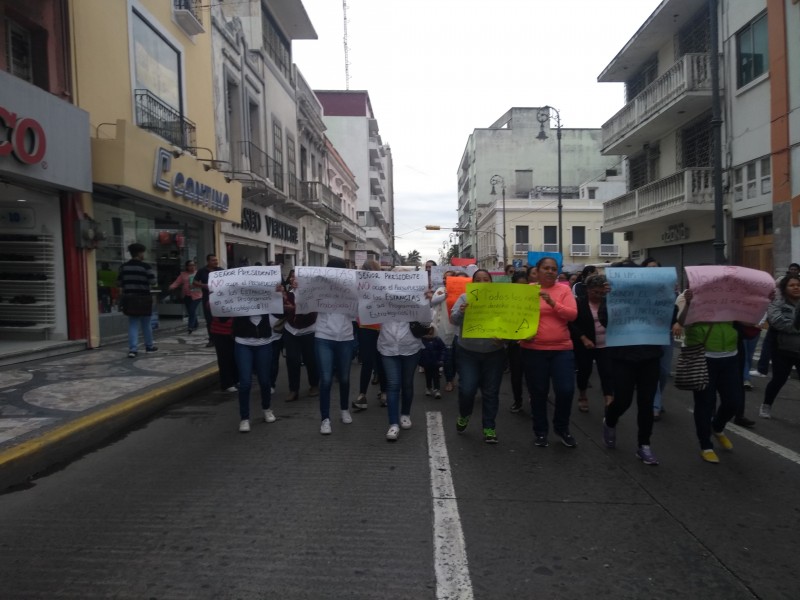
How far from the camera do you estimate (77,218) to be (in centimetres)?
1049

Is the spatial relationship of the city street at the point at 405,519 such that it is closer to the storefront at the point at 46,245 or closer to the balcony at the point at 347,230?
the storefront at the point at 46,245

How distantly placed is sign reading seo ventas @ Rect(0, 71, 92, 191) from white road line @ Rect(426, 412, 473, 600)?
751 cm

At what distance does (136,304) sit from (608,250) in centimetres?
4637

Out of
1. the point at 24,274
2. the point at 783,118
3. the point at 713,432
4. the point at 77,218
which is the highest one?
the point at 783,118

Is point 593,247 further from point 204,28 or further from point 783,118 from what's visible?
point 204,28

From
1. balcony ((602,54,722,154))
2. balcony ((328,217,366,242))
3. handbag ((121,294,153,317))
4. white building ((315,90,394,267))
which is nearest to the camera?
handbag ((121,294,153,317))

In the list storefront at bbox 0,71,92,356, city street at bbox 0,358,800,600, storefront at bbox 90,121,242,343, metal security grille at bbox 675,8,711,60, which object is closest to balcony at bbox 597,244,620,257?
metal security grille at bbox 675,8,711,60

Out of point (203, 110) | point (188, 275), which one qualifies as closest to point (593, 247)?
point (203, 110)

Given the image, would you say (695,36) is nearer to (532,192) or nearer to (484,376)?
(484,376)

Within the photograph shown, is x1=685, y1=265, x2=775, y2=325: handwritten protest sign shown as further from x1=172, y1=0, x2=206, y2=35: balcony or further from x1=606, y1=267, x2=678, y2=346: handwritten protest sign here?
x1=172, y1=0, x2=206, y2=35: balcony

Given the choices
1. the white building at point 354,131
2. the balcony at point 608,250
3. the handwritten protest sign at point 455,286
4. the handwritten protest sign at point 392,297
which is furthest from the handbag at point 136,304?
the balcony at point 608,250

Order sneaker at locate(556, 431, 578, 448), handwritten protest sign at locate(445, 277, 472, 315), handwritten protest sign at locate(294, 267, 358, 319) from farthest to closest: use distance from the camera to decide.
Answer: handwritten protest sign at locate(445, 277, 472, 315), handwritten protest sign at locate(294, 267, 358, 319), sneaker at locate(556, 431, 578, 448)

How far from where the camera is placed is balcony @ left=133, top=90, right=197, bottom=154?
1274 cm

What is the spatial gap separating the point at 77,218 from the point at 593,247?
4555 cm
